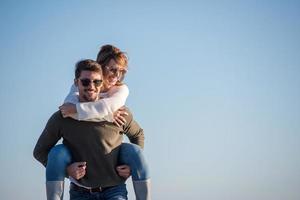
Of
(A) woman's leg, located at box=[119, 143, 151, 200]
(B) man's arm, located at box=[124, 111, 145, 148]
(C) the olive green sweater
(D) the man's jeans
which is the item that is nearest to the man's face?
(C) the olive green sweater

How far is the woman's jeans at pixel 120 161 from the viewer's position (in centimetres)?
582

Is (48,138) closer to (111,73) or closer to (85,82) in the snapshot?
(85,82)

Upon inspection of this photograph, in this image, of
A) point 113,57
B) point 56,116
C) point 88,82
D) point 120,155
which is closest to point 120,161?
point 120,155

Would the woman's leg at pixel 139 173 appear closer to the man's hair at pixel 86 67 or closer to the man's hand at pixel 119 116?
the man's hand at pixel 119 116

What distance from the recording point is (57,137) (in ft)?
20.3

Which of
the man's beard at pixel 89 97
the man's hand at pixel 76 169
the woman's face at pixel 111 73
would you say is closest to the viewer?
the man's hand at pixel 76 169

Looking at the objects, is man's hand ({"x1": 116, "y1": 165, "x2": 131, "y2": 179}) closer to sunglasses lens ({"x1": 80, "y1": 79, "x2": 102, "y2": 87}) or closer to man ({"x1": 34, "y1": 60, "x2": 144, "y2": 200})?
man ({"x1": 34, "y1": 60, "x2": 144, "y2": 200})

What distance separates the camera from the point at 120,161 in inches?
250

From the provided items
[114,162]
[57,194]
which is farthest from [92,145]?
[57,194]

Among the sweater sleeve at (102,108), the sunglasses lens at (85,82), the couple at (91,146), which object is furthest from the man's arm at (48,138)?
the sunglasses lens at (85,82)

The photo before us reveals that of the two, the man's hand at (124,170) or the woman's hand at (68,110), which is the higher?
the woman's hand at (68,110)

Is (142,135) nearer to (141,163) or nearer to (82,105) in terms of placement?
(141,163)

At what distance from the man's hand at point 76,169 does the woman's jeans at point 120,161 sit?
0.07 m

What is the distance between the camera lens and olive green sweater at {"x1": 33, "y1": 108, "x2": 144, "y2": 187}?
20.1 feet
